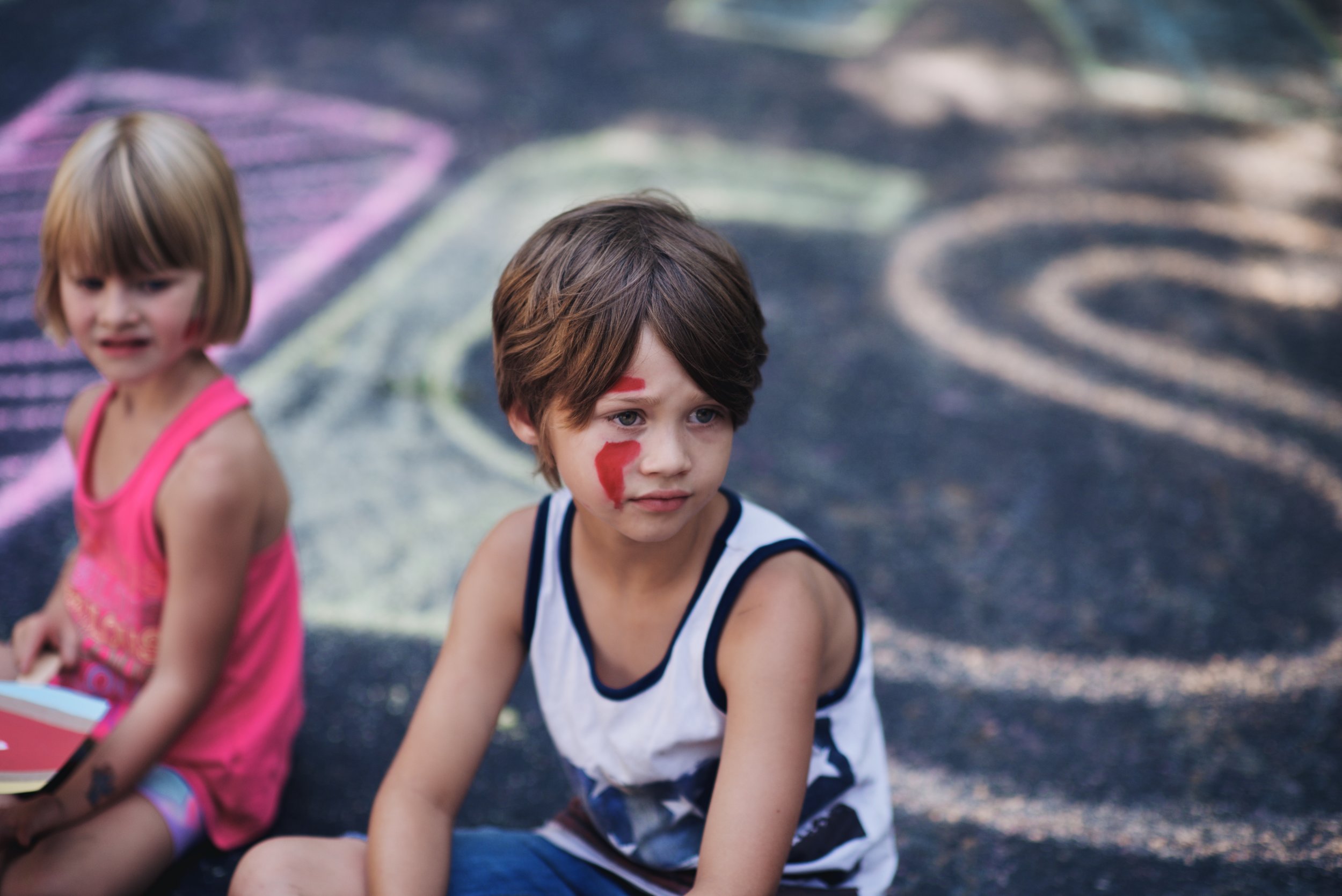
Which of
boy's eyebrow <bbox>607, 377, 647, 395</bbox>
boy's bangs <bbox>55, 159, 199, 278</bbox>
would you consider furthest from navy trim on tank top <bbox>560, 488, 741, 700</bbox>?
boy's bangs <bbox>55, 159, 199, 278</bbox>

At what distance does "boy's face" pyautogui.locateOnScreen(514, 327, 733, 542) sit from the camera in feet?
4.17

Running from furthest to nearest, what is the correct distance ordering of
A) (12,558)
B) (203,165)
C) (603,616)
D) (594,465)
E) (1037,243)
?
(1037,243) < (12,558) < (203,165) < (603,616) < (594,465)

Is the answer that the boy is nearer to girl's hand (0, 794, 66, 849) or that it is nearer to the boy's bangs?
girl's hand (0, 794, 66, 849)

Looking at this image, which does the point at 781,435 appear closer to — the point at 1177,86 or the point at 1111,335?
the point at 1111,335

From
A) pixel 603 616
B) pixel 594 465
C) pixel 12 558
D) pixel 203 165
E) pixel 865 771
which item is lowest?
pixel 12 558

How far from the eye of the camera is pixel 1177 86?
483 cm

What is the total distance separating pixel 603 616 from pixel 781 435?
156 centimetres

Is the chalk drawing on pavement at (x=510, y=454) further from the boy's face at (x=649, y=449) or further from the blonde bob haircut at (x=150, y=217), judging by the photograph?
the boy's face at (x=649, y=449)

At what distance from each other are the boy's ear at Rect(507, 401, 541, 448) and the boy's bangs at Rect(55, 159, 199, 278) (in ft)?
2.21

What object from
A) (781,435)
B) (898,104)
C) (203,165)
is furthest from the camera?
(898,104)

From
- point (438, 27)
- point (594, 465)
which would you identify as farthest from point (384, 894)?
point (438, 27)

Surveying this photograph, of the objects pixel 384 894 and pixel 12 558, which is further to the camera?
pixel 12 558

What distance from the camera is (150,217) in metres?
1.70

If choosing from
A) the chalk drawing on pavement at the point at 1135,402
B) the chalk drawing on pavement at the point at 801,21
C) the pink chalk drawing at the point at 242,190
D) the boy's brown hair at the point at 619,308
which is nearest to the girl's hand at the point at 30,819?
the boy's brown hair at the point at 619,308
